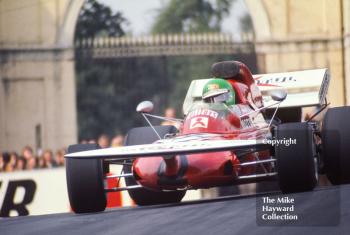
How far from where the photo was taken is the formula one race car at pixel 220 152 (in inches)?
384

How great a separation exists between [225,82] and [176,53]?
16.1m

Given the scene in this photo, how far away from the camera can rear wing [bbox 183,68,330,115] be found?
12344mm

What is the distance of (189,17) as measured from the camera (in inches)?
1688

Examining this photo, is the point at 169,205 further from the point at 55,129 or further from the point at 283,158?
the point at 55,129

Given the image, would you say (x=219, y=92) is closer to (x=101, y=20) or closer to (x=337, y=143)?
(x=337, y=143)

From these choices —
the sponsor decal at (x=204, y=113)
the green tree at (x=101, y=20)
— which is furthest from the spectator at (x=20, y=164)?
the green tree at (x=101, y=20)

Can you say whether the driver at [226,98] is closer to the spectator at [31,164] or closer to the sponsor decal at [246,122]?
the sponsor decal at [246,122]

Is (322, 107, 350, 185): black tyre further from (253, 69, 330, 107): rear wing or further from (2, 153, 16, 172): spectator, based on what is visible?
(2, 153, 16, 172): spectator

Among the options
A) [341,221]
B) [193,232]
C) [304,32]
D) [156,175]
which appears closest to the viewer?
[341,221]

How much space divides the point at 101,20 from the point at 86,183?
2817cm

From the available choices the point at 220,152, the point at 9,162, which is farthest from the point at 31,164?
the point at 220,152

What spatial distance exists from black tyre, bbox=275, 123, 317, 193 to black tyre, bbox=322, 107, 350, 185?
0.74 m

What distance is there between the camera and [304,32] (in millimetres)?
25922

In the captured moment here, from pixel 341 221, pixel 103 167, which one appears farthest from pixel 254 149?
pixel 341 221
